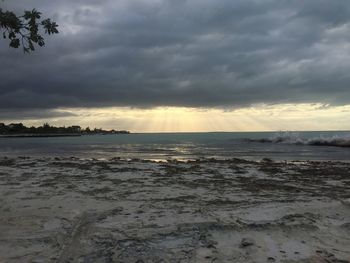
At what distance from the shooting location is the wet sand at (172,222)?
19.7ft

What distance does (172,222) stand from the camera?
304 inches

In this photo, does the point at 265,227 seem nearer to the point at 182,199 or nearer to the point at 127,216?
the point at 127,216

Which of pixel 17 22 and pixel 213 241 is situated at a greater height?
pixel 17 22

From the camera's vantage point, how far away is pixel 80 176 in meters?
15.9

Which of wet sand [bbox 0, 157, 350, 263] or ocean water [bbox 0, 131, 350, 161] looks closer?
wet sand [bbox 0, 157, 350, 263]

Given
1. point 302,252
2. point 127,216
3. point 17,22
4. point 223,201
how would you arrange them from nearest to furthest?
point 17,22, point 302,252, point 127,216, point 223,201

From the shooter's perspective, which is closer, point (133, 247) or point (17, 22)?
point (17, 22)

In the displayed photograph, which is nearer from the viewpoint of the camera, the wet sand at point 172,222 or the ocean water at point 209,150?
the wet sand at point 172,222

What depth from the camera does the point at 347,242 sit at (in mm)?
6594

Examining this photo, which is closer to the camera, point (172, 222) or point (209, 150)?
point (172, 222)

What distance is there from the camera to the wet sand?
6000mm

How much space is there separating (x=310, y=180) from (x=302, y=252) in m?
9.68

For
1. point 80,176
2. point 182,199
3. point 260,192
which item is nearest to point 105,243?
point 182,199

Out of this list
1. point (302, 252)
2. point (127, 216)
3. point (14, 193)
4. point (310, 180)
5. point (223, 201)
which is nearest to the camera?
point (302, 252)
